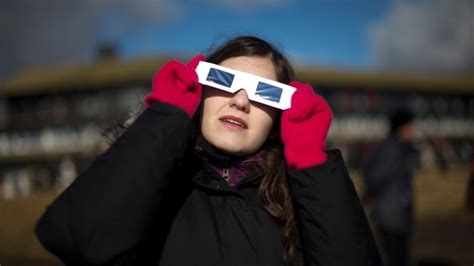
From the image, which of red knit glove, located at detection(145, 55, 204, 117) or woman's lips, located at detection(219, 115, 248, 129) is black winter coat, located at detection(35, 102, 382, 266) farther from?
woman's lips, located at detection(219, 115, 248, 129)

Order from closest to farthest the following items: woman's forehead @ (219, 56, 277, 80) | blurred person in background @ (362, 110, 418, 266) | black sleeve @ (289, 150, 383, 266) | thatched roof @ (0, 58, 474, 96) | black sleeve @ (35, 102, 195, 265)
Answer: black sleeve @ (35, 102, 195, 265) → black sleeve @ (289, 150, 383, 266) → woman's forehead @ (219, 56, 277, 80) → blurred person in background @ (362, 110, 418, 266) → thatched roof @ (0, 58, 474, 96)

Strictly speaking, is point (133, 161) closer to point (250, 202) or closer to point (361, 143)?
point (250, 202)

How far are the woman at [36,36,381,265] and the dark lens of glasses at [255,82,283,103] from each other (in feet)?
0.16

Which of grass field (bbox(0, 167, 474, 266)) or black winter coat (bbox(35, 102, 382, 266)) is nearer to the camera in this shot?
black winter coat (bbox(35, 102, 382, 266))

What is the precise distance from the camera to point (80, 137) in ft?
130

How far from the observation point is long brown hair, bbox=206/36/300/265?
1.80 meters

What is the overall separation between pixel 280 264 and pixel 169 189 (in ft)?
1.32

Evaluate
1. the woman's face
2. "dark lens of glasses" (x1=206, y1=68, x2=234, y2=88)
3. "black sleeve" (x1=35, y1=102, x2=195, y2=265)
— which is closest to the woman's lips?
the woman's face

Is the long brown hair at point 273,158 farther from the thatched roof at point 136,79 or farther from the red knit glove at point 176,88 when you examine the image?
the thatched roof at point 136,79

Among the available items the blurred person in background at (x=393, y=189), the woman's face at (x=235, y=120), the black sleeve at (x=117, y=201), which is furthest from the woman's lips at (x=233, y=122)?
the blurred person in background at (x=393, y=189)

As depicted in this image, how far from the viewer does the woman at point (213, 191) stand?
1.57 meters

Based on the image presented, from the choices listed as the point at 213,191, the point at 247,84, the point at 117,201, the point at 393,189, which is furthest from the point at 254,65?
the point at 393,189

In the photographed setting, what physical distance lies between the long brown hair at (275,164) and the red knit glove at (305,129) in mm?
150

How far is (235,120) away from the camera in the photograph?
6.18ft
